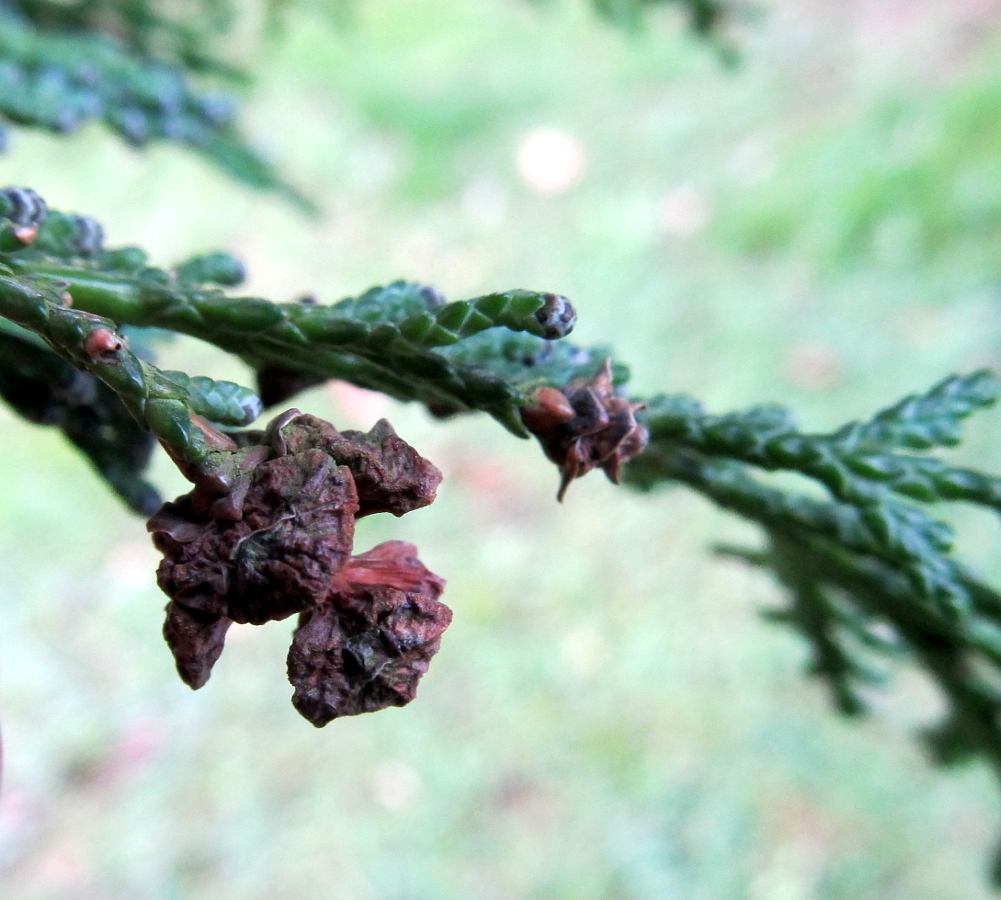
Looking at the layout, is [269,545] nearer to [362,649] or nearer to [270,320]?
[362,649]

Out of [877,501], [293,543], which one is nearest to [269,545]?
[293,543]

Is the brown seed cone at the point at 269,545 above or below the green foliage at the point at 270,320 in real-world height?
below

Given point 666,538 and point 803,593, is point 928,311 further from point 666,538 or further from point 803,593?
point 803,593

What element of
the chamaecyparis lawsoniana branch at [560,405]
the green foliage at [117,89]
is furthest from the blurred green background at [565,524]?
the chamaecyparis lawsoniana branch at [560,405]

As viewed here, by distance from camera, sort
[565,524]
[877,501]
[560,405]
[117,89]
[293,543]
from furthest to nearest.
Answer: [565,524] → [117,89] → [877,501] → [560,405] → [293,543]

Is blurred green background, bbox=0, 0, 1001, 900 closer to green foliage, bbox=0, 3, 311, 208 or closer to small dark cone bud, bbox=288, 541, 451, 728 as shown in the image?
green foliage, bbox=0, 3, 311, 208

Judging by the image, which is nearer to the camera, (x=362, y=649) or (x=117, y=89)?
(x=362, y=649)

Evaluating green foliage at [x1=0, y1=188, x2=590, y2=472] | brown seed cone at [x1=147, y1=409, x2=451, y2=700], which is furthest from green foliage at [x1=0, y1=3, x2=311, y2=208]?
brown seed cone at [x1=147, y1=409, x2=451, y2=700]

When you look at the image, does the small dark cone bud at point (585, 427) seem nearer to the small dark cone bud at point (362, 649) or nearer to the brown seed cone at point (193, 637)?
the small dark cone bud at point (362, 649)
